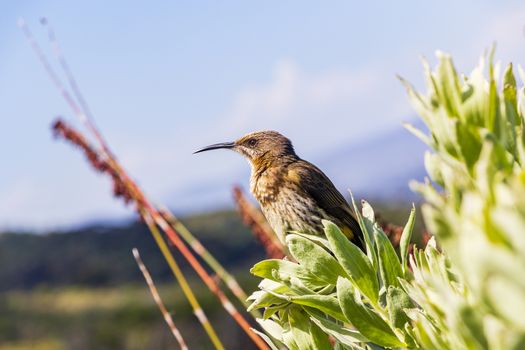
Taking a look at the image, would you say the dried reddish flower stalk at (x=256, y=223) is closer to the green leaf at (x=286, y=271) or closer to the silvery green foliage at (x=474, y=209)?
the green leaf at (x=286, y=271)

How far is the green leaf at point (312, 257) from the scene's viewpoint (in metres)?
1.58

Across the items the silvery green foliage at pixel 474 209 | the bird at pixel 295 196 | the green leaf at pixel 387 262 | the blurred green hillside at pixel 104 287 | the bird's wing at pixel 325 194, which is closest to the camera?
the silvery green foliage at pixel 474 209

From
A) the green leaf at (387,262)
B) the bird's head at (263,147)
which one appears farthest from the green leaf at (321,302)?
the bird's head at (263,147)

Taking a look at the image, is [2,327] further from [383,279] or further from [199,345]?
[383,279]

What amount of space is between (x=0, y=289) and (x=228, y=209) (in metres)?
12.9

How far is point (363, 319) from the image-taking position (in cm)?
150

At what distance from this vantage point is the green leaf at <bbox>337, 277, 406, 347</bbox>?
1.47 m

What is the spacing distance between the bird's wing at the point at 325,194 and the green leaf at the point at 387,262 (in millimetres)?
2019

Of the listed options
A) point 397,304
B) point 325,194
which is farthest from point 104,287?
point 397,304

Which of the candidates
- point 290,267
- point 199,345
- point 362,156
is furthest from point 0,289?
point 362,156

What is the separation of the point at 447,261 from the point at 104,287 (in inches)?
1119

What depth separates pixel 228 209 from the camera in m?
39.8

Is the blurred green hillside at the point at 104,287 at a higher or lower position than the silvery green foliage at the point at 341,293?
lower

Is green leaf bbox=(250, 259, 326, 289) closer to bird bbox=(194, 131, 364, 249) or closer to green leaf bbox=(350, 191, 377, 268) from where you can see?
green leaf bbox=(350, 191, 377, 268)
